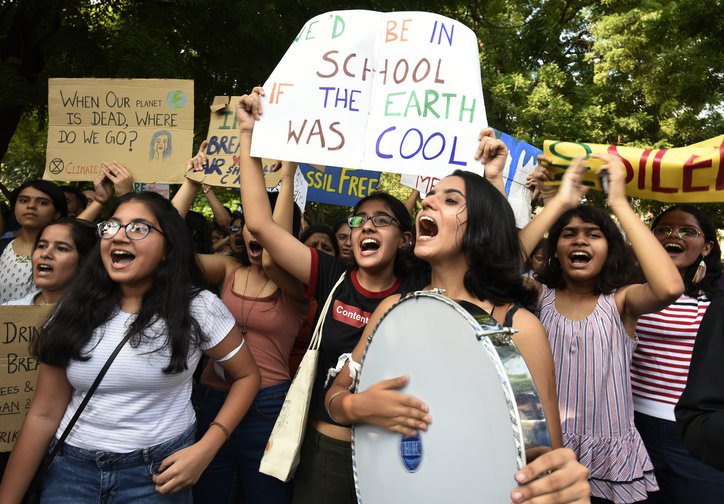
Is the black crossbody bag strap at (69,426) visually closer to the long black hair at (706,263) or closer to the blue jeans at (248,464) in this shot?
the blue jeans at (248,464)

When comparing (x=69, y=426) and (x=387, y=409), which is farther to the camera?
(x=69, y=426)

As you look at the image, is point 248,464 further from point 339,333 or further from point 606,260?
point 606,260

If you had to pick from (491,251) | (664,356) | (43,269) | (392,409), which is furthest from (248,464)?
(664,356)

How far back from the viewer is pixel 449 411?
148 cm

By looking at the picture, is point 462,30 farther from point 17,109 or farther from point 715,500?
point 17,109

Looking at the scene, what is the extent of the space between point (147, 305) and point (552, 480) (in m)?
1.64

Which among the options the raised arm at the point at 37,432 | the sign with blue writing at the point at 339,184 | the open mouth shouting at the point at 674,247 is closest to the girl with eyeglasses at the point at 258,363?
the raised arm at the point at 37,432

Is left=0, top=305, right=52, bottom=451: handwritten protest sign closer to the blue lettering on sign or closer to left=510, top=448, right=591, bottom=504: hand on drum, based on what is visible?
the blue lettering on sign

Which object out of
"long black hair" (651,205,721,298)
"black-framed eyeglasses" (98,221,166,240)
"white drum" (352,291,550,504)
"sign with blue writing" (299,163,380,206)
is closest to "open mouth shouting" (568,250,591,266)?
"long black hair" (651,205,721,298)

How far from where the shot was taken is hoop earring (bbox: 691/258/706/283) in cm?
338

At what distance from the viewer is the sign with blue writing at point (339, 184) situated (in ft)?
20.7

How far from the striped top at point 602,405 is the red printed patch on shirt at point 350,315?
3.11 ft

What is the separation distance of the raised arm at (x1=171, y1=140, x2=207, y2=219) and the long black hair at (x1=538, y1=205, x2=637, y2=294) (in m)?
2.00

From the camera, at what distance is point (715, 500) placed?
2686 mm
